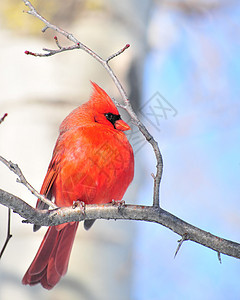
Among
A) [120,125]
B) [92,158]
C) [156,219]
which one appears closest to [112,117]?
[120,125]

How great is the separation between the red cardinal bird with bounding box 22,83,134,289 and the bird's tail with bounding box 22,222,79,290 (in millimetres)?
31

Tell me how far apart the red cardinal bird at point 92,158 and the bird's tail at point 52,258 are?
1.2 inches

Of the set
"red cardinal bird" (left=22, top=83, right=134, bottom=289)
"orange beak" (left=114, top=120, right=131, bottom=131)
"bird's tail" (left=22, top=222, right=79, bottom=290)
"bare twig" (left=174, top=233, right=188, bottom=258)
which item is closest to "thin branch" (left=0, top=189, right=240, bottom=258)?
"bare twig" (left=174, top=233, right=188, bottom=258)

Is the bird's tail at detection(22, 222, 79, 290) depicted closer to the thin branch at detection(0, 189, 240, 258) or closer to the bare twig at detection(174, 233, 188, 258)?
the thin branch at detection(0, 189, 240, 258)

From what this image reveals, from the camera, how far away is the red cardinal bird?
1582mm

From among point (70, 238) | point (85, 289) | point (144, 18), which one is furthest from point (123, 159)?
point (144, 18)

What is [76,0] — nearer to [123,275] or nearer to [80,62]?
[80,62]

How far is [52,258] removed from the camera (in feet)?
6.25

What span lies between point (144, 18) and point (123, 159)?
1.39m

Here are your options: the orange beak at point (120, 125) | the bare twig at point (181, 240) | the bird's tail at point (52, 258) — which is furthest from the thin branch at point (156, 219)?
the bird's tail at point (52, 258)

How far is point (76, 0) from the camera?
8.56ft

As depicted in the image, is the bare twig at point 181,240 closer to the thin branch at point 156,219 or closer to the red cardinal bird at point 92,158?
the thin branch at point 156,219

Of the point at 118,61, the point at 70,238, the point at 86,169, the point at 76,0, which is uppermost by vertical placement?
Answer: the point at 76,0

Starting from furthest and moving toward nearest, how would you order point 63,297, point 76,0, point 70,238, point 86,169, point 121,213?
point 76,0 → point 63,297 → point 70,238 → point 86,169 → point 121,213
